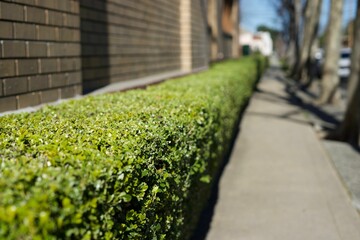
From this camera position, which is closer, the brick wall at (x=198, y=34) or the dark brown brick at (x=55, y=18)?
the dark brown brick at (x=55, y=18)

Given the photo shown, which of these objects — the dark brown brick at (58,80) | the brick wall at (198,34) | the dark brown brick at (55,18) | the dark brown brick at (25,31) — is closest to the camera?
the dark brown brick at (25,31)

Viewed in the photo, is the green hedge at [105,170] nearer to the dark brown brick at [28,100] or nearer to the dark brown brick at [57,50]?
the dark brown brick at [28,100]

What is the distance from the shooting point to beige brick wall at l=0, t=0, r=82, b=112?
453cm

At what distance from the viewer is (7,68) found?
452cm

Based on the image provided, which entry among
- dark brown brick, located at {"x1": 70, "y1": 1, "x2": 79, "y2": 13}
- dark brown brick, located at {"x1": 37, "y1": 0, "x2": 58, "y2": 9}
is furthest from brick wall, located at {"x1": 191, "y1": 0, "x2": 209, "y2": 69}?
dark brown brick, located at {"x1": 37, "y1": 0, "x2": 58, "y2": 9}

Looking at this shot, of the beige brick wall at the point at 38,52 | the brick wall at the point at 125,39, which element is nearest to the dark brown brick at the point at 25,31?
the beige brick wall at the point at 38,52

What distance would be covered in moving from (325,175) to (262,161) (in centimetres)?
125

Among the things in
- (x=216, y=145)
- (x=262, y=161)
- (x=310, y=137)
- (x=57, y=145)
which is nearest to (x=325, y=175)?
(x=262, y=161)

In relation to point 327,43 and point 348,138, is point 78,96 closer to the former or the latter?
point 348,138

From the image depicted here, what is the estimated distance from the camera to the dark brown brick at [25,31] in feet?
15.2

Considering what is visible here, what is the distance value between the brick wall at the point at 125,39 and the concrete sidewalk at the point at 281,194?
2.54 m

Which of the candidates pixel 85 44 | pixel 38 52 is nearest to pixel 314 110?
pixel 85 44

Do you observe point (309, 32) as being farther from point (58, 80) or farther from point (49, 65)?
point (49, 65)

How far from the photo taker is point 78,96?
604 centimetres
